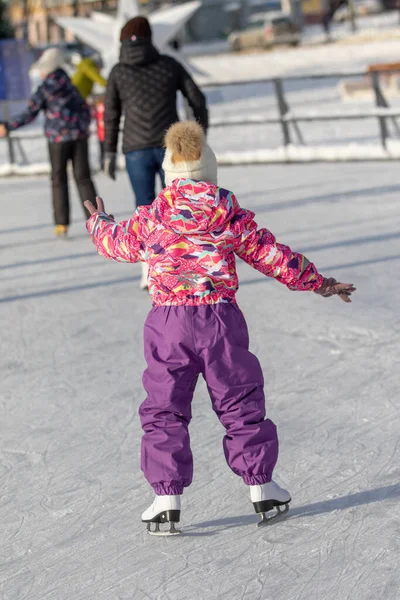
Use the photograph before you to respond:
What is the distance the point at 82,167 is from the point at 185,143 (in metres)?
5.63

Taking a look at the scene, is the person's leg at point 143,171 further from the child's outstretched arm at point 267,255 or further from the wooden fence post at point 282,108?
the wooden fence post at point 282,108

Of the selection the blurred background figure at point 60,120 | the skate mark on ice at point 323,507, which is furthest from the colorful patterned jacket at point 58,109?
the skate mark on ice at point 323,507

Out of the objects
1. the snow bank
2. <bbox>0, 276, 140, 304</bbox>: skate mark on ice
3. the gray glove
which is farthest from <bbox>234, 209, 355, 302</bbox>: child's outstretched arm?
the snow bank

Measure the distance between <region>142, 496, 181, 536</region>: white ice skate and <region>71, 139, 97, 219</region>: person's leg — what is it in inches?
224

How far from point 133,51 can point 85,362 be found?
75.2 inches

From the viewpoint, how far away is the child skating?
10.8 ft

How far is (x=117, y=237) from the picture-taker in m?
3.46

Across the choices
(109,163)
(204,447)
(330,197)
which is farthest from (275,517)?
(330,197)

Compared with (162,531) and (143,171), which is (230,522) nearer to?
(162,531)

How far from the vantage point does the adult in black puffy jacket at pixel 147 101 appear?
21.4 feet

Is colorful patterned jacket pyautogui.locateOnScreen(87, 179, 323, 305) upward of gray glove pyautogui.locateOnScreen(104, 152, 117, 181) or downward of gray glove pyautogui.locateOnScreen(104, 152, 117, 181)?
upward

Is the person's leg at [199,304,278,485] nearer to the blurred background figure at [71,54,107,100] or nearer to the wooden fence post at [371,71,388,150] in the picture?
the blurred background figure at [71,54,107,100]

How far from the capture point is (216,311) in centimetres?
330

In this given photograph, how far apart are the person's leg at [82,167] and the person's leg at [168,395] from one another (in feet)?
18.4
